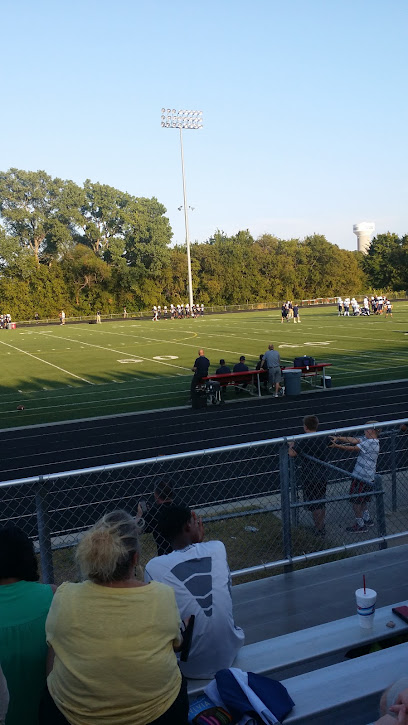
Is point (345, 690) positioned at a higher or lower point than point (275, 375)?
higher

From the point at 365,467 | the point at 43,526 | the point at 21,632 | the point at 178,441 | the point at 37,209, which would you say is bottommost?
the point at 178,441

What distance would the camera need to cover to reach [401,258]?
306ft

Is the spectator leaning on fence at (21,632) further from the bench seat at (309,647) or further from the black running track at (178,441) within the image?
the black running track at (178,441)

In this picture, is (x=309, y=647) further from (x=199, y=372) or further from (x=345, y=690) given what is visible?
(x=199, y=372)

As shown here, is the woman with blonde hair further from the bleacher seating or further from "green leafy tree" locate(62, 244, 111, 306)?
"green leafy tree" locate(62, 244, 111, 306)

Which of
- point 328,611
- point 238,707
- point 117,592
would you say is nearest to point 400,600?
point 328,611

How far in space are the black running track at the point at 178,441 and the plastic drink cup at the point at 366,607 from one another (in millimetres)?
5293

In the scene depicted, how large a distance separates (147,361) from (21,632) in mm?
24948

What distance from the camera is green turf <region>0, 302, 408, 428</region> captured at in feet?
61.7

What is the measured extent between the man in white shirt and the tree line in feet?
252

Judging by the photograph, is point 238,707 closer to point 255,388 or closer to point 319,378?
point 255,388

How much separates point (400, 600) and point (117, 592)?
2.97m

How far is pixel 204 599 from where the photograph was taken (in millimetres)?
3732

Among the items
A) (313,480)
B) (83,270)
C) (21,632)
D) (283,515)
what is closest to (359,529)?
(313,480)
